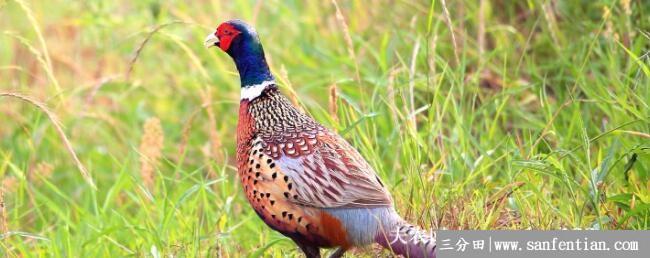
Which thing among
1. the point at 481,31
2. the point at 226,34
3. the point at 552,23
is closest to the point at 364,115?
the point at 226,34

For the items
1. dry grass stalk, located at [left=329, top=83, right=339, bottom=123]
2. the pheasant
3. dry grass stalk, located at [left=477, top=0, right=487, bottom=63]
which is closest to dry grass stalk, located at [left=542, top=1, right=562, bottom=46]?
dry grass stalk, located at [left=477, top=0, right=487, bottom=63]

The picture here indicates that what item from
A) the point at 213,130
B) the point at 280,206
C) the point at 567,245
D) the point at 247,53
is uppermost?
the point at 247,53

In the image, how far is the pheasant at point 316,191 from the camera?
4402mm

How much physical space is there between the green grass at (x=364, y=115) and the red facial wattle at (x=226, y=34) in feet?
0.59

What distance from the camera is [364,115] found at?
16.4ft

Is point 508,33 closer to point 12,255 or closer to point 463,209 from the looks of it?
point 463,209

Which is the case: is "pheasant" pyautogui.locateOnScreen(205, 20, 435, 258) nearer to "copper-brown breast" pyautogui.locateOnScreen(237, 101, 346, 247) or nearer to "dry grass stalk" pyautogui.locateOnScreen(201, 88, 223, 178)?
"copper-brown breast" pyautogui.locateOnScreen(237, 101, 346, 247)

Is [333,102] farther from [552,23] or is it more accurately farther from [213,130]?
[552,23]

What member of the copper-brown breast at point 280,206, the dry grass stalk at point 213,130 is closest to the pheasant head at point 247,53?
the copper-brown breast at point 280,206

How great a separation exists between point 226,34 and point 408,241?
1.33 meters

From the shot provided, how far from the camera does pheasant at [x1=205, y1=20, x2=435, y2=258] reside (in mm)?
4402

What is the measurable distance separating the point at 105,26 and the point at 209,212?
258cm

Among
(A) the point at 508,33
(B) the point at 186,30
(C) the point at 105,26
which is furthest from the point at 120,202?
(A) the point at 508,33

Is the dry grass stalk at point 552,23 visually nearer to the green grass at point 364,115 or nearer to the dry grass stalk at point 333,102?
the green grass at point 364,115
